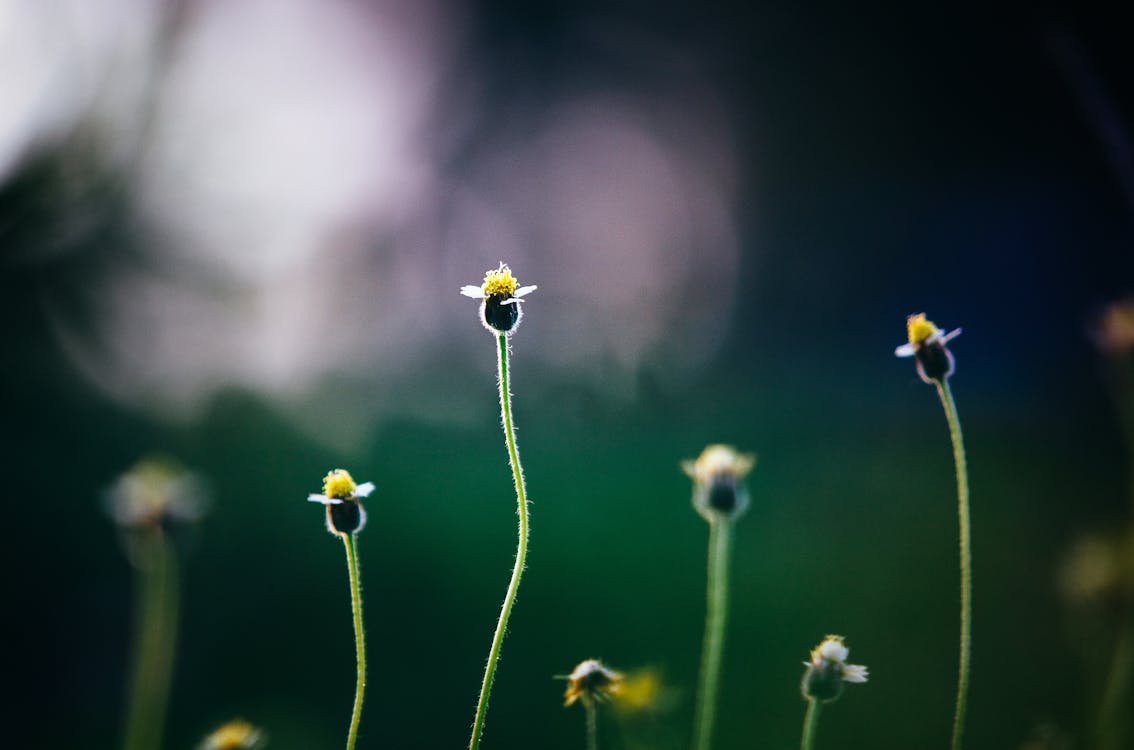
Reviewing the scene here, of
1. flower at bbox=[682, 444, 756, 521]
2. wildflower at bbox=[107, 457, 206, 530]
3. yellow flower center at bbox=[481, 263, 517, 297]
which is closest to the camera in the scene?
flower at bbox=[682, 444, 756, 521]

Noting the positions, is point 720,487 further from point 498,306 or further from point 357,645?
point 357,645

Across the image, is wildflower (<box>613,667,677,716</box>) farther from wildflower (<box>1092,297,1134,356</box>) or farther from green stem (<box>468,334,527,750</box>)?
wildflower (<box>1092,297,1134,356</box>)

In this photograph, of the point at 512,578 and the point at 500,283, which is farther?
Answer: the point at 500,283

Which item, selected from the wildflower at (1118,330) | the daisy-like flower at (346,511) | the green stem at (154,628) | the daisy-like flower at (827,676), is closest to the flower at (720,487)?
the daisy-like flower at (827,676)

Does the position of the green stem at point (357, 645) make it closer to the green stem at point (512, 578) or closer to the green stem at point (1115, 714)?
the green stem at point (512, 578)

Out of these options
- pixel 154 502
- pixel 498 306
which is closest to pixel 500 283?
pixel 498 306

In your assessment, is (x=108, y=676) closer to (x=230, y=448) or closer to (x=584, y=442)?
(x=230, y=448)

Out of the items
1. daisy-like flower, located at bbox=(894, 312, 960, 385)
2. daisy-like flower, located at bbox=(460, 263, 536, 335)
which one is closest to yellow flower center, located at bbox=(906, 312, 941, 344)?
daisy-like flower, located at bbox=(894, 312, 960, 385)
